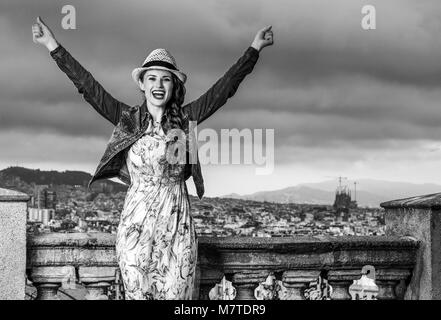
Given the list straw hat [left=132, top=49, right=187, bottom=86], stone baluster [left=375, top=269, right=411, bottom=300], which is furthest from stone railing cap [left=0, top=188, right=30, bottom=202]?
stone baluster [left=375, top=269, right=411, bottom=300]

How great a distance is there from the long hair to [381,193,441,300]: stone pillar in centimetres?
224

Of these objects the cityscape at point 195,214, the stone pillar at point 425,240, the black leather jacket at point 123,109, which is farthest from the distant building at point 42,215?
the stone pillar at point 425,240

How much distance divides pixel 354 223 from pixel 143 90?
1013 inches

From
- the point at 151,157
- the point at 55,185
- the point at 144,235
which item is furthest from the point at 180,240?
the point at 55,185

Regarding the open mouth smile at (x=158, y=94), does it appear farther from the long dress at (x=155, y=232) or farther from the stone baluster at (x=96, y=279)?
the stone baluster at (x=96, y=279)

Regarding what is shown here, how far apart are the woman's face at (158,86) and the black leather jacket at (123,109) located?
0.13m

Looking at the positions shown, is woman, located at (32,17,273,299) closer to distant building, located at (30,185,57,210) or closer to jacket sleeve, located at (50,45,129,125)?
jacket sleeve, located at (50,45,129,125)

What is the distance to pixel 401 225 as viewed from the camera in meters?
6.97

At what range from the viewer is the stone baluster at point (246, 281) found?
20.4ft

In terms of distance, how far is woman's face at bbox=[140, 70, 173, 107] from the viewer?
5496 mm

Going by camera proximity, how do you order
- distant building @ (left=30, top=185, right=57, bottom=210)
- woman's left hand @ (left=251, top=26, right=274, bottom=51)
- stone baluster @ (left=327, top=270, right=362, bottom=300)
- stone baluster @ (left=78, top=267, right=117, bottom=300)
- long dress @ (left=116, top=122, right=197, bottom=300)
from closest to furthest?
long dress @ (left=116, top=122, right=197, bottom=300), woman's left hand @ (left=251, top=26, right=274, bottom=51), stone baluster @ (left=78, top=267, right=117, bottom=300), stone baluster @ (left=327, top=270, right=362, bottom=300), distant building @ (left=30, top=185, right=57, bottom=210)

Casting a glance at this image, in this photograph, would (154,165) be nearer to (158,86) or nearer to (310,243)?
(158,86)

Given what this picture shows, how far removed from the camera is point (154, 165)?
5.46 meters
